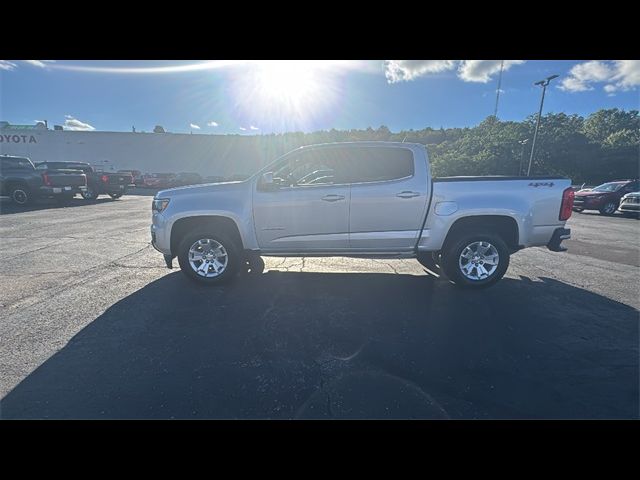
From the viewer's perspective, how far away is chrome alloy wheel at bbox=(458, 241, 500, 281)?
170 inches

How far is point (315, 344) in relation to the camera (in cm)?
298

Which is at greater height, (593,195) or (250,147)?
(250,147)

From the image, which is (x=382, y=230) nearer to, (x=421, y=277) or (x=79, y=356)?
(x=421, y=277)

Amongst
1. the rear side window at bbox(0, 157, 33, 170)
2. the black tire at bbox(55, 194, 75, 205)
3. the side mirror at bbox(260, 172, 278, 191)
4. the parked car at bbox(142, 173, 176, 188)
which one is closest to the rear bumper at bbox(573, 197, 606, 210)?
the side mirror at bbox(260, 172, 278, 191)

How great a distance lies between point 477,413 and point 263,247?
3.29 metres

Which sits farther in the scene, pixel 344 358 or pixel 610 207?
pixel 610 207

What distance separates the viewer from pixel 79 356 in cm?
274

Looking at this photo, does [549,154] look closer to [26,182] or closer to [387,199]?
[387,199]

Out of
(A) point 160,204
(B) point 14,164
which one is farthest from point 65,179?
(A) point 160,204

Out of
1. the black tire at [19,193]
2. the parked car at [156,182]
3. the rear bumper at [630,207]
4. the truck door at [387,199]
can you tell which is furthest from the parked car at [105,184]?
the rear bumper at [630,207]

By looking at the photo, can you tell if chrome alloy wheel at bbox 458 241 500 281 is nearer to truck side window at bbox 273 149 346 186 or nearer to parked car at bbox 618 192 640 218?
truck side window at bbox 273 149 346 186

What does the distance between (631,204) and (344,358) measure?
17.0m

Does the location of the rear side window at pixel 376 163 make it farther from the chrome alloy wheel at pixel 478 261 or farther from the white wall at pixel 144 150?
the white wall at pixel 144 150

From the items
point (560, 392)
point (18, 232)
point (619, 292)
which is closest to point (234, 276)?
point (560, 392)
